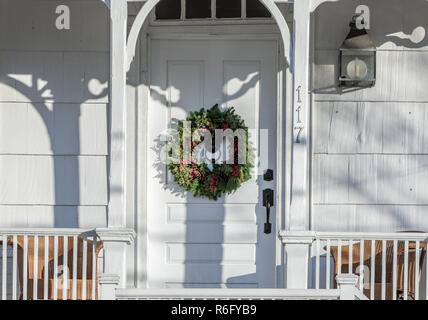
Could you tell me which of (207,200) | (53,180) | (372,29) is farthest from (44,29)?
(372,29)

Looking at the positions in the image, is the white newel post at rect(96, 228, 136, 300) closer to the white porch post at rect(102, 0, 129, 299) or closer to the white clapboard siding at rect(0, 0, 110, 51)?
the white porch post at rect(102, 0, 129, 299)

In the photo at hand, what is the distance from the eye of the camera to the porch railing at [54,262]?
622 cm

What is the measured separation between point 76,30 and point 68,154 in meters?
1.03

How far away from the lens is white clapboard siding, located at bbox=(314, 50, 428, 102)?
7055 millimetres

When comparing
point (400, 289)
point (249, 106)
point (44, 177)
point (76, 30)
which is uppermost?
point (76, 30)

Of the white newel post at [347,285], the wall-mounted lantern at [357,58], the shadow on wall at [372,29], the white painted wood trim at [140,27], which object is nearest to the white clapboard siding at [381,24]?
the shadow on wall at [372,29]

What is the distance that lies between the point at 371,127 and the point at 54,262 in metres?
2.78

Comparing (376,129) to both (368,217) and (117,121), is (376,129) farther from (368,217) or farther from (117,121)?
(117,121)

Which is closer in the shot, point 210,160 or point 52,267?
point 52,267

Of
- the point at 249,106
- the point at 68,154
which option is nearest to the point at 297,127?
the point at 249,106

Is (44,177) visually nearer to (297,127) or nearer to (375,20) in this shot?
(297,127)

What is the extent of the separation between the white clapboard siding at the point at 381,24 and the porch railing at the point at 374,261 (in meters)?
1.63

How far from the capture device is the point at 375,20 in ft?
23.1

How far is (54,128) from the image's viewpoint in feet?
23.2
